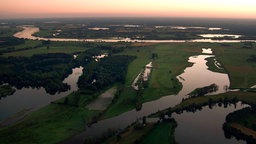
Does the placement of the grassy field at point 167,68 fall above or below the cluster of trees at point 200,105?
below

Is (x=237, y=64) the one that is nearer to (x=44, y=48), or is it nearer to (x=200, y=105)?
(x=200, y=105)

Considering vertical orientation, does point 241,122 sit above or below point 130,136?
above

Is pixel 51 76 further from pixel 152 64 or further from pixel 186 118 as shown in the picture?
pixel 186 118

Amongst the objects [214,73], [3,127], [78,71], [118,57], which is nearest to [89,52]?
[118,57]

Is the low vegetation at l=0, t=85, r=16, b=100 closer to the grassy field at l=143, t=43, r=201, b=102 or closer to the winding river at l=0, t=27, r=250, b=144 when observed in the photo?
the winding river at l=0, t=27, r=250, b=144

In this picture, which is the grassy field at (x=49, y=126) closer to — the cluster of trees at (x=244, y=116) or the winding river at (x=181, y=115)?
the winding river at (x=181, y=115)

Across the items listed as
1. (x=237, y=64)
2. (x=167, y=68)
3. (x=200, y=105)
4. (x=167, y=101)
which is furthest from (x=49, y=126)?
(x=237, y=64)

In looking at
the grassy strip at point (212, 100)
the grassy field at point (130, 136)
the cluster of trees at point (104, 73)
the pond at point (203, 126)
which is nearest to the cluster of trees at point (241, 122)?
the pond at point (203, 126)
